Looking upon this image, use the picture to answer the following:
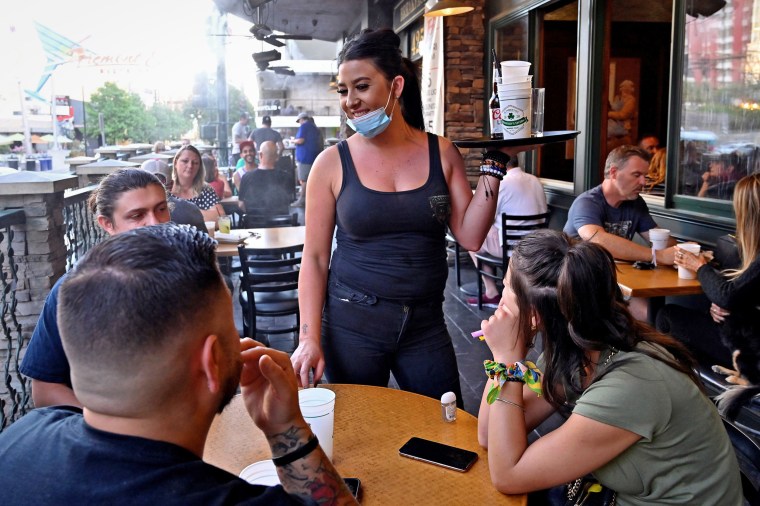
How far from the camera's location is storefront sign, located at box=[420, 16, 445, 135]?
7.70 metres

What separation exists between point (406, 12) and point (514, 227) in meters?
6.51

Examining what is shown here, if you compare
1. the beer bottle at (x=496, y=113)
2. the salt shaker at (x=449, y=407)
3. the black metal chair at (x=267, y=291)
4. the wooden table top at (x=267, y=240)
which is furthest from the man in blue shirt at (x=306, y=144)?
the salt shaker at (x=449, y=407)

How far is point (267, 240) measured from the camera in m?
5.37

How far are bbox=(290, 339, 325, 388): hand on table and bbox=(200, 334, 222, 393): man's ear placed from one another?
1.02 meters

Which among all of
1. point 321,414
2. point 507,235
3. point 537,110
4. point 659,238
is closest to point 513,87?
point 537,110

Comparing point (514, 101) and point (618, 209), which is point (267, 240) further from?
point (514, 101)

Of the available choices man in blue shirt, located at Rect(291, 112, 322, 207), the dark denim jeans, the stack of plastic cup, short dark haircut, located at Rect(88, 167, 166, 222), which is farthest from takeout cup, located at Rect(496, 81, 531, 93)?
man in blue shirt, located at Rect(291, 112, 322, 207)

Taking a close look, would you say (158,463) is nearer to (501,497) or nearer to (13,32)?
(501,497)

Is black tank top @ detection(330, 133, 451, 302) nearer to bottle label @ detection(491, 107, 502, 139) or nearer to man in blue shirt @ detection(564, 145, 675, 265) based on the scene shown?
bottle label @ detection(491, 107, 502, 139)

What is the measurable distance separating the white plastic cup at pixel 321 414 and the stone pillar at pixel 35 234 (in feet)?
7.88

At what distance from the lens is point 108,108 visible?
22.3 m

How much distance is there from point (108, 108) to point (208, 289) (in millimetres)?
23774

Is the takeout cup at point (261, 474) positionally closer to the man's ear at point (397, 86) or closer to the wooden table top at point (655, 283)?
the man's ear at point (397, 86)

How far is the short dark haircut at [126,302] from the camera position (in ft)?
2.86
